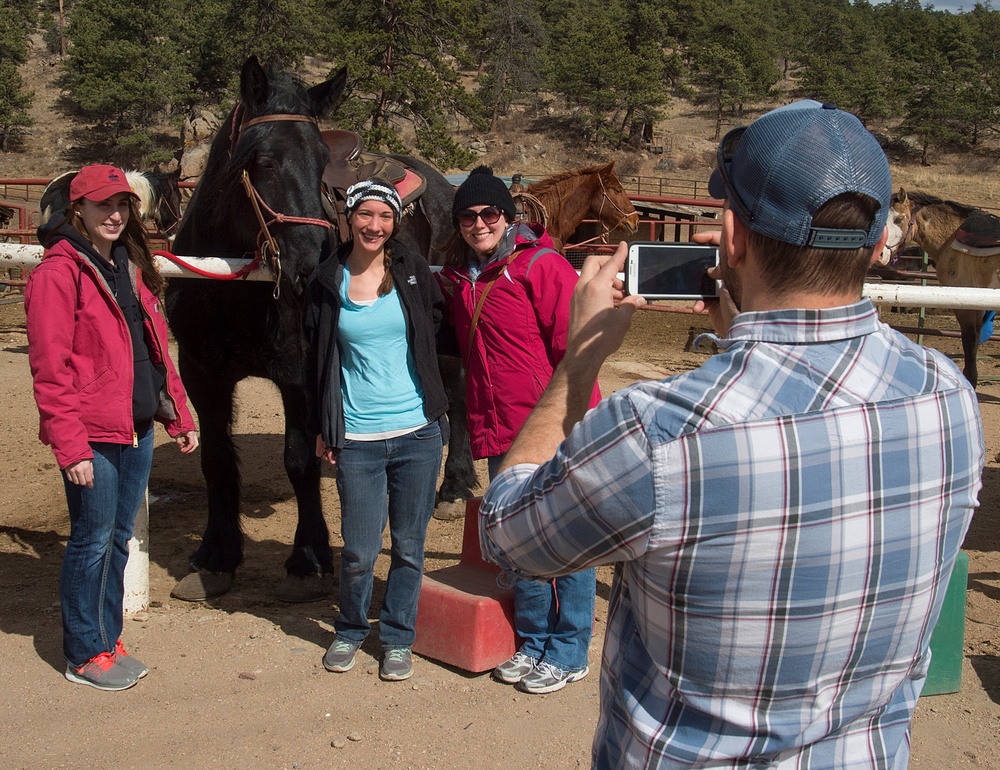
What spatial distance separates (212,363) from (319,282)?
1.13 metres

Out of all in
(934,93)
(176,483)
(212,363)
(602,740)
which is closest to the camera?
(602,740)

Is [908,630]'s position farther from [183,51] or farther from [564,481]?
[183,51]

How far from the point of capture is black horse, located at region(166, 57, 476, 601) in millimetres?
3725

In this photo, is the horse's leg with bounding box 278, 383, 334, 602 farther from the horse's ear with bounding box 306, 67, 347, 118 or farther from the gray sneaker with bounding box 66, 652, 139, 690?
the horse's ear with bounding box 306, 67, 347, 118

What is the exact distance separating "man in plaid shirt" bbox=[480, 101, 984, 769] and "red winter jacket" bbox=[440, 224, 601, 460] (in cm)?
201

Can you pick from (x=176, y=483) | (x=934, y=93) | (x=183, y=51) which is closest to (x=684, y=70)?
(x=934, y=93)

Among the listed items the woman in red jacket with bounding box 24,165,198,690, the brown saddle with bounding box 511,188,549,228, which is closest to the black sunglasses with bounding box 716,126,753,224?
the woman in red jacket with bounding box 24,165,198,690

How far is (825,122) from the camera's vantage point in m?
1.12

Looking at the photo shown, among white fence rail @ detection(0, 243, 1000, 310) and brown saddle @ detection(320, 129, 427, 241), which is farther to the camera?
brown saddle @ detection(320, 129, 427, 241)

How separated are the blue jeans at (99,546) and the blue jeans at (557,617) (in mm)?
1306

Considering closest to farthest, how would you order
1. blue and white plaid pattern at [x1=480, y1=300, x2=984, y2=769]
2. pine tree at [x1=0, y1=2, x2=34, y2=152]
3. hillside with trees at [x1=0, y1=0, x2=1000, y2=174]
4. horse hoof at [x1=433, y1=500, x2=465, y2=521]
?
blue and white plaid pattern at [x1=480, y1=300, x2=984, y2=769] < horse hoof at [x1=433, y1=500, x2=465, y2=521] < hillside with trees at [x1=0, y1=0, x2=1000, y2=174] < pine tree at [x1=0, y1=2, x2=34, y2=152]

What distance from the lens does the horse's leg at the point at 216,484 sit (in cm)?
412

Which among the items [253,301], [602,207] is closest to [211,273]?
[253,301]

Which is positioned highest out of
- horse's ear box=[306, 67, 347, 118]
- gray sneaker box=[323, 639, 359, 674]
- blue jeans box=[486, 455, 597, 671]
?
horse's ear box=[306, 67, 347, 118]
